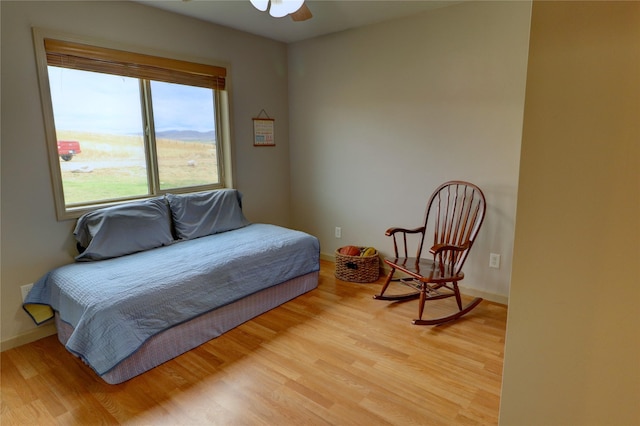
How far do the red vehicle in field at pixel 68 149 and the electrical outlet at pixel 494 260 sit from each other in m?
3.30

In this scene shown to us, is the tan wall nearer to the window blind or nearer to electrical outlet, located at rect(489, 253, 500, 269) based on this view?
electrical outlet, located at rect(489, 253, 500, 269)

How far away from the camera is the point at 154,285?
224cm

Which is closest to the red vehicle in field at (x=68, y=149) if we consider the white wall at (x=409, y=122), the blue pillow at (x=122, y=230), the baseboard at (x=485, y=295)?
the blue pillow at (x=122, y=230)

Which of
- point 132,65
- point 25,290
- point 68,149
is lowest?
point 25,290

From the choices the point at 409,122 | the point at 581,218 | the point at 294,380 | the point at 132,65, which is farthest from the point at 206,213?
the point at 581,218

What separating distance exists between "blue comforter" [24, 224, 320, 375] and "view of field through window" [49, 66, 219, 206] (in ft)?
2.03

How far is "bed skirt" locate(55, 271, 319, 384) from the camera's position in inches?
82.9

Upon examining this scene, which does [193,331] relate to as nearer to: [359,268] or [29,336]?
[29,336]

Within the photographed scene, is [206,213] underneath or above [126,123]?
underneath

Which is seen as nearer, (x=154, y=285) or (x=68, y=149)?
(x=154, y=285)

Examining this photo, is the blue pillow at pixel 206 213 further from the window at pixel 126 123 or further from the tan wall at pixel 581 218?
the tan wall at pixel 581 218

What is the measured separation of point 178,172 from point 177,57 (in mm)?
985

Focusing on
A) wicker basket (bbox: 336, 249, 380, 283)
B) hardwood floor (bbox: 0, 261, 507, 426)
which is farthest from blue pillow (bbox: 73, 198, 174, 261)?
wicker basket (bbox: 336, 249, 380, 283)

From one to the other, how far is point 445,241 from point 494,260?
0.41 m
